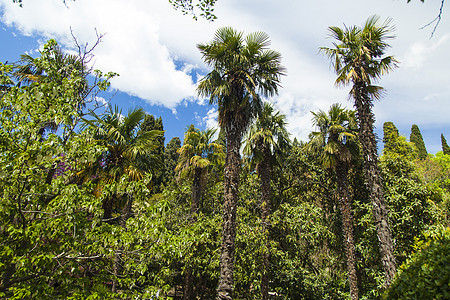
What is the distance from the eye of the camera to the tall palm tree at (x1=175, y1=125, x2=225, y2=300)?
1383 centimetres

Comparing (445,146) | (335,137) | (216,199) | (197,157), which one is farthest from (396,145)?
(445,146)

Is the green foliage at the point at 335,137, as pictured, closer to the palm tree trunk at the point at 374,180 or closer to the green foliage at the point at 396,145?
the palm tree trunk at the point at 374,180

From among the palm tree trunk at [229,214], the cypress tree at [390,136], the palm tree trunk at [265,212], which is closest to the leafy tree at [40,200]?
the palm tree trunk at [229,214]

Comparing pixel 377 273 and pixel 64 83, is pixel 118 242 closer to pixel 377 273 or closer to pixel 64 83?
pixel 64 83

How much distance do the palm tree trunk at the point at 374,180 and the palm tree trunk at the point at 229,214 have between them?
223 inches

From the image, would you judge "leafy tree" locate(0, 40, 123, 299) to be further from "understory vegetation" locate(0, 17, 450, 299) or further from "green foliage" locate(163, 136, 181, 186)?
"green foliage" locate(163, 136, 181, 186)

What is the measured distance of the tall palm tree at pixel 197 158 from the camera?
544 inches

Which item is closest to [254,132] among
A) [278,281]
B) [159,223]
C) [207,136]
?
[207,136]

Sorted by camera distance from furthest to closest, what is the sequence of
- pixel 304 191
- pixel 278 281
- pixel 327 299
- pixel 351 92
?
pixel 304 191 < pixel 278 281 < pixel 327 299 < pixel 351 92

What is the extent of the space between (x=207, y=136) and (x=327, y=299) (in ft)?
35.4

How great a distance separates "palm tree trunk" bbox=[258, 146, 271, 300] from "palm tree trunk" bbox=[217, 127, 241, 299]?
144 inches

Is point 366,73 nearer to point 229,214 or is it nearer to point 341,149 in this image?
point 341,149

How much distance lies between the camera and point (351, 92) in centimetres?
1100

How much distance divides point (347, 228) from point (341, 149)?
3.93 metres
